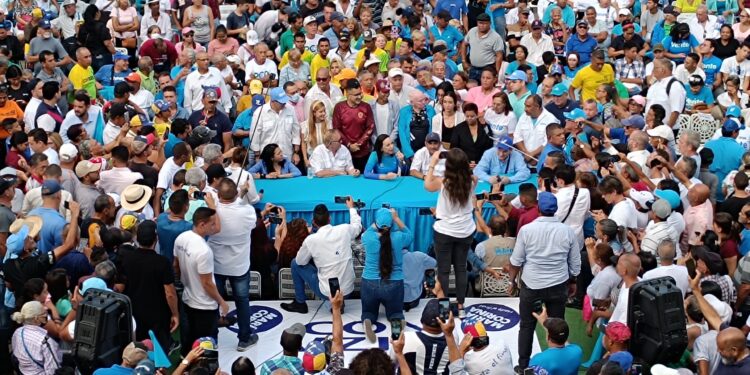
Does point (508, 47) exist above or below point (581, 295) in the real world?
above

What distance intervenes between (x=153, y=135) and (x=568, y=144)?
3.98m

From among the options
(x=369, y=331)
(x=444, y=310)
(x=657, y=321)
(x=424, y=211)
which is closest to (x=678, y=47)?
(x=424, y=211)

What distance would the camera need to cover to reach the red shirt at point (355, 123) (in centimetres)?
1223

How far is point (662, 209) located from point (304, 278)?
9.80 ft

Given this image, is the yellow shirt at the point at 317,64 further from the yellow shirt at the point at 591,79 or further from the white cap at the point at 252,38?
the yellow shirt at the point at 591,79

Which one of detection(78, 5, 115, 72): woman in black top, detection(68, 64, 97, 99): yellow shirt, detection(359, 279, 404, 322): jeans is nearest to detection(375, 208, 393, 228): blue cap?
detection(359, 279, 404, 322): jeans

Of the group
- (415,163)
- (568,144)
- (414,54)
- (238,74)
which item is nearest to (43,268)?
(415,163)

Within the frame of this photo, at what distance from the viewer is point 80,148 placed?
413 inches

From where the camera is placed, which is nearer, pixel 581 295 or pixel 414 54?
pixel 581 295

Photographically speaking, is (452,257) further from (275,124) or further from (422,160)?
(275,124)

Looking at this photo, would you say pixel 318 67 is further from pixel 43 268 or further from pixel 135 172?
pixel 43 268

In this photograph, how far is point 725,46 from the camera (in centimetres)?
1522

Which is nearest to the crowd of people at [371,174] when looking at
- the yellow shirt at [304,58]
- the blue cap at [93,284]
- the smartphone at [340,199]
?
the blue cap at [93,284]

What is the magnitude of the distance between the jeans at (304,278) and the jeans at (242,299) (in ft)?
2.24
